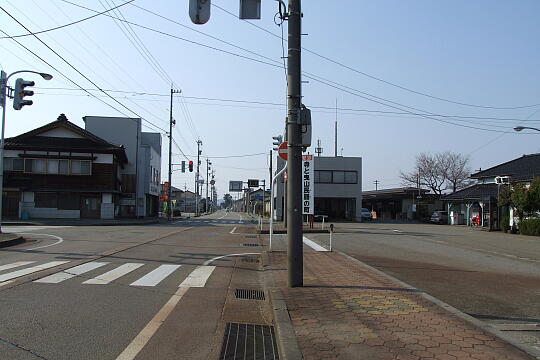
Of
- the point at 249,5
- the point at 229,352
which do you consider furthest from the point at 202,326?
the point at 249,5

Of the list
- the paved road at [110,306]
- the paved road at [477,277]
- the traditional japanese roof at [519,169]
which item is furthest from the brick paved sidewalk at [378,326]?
the traditional japanese roof at [519,169]

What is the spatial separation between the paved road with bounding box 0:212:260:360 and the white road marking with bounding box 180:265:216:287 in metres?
0.02

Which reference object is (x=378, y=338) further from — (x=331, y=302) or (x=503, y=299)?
(x=503, y=299)

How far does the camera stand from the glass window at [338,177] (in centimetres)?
4919

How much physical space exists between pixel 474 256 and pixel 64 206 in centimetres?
3431

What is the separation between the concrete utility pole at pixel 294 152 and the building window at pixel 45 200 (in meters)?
35.9

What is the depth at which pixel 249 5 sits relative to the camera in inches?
324

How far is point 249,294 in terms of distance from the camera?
8.49m

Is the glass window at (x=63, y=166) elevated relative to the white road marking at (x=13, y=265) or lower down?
elevated

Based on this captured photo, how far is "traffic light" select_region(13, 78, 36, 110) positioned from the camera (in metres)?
17.1

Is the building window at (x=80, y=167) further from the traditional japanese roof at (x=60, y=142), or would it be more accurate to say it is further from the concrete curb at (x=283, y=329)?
the concrete curb at (x=283, y=329)

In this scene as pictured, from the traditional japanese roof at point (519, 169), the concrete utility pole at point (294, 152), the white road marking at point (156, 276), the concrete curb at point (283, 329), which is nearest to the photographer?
the concrete curb at point (283, 329)

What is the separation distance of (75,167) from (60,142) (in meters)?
2.90

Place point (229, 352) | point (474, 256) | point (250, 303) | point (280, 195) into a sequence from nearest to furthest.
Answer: point (229, 352) → point (250, 303) → point (474, 256) → point (280, 195)
